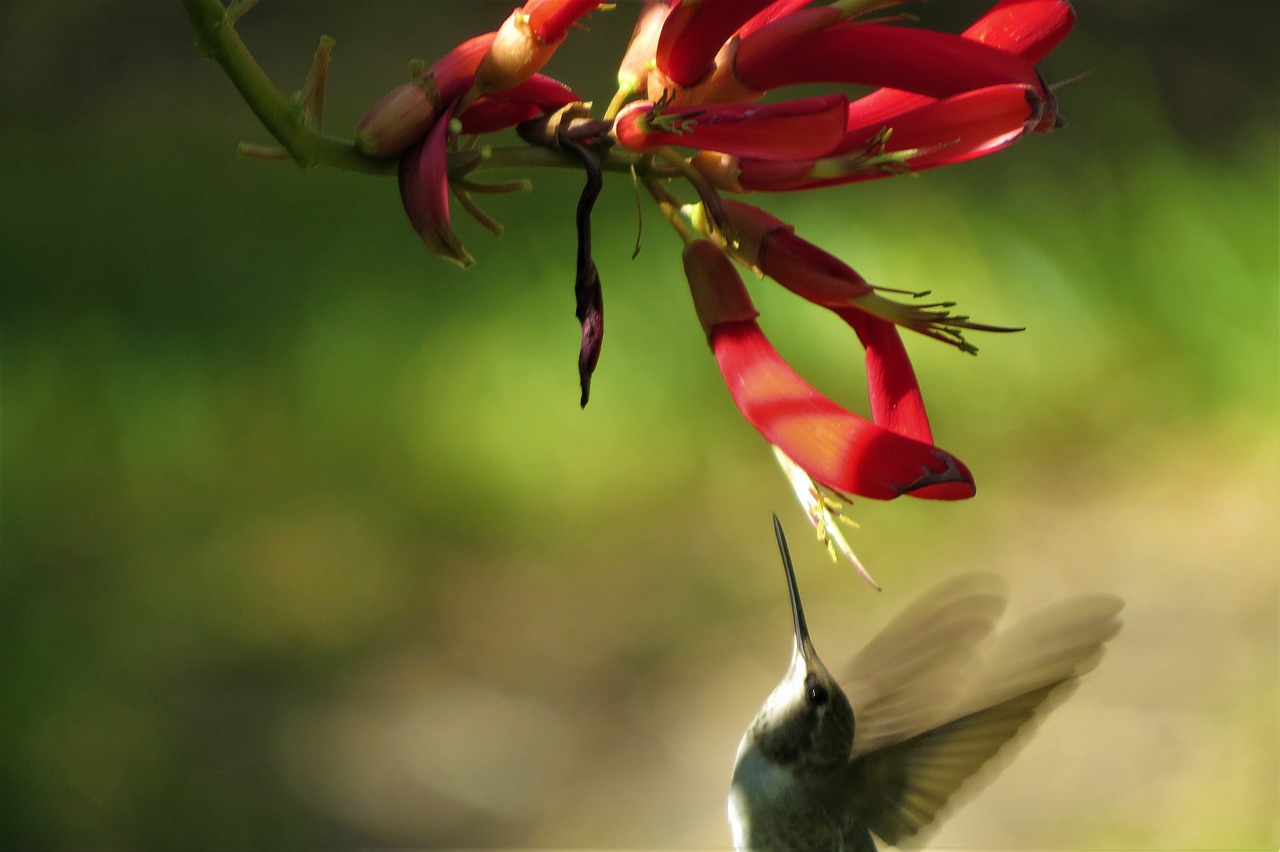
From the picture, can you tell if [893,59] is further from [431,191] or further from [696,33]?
[431,191]

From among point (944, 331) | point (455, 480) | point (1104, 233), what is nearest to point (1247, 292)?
point (1104, 233)

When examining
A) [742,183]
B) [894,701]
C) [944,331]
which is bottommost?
[894,701]

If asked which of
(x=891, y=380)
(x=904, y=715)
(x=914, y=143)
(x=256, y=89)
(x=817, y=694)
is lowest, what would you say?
(x=904, y=715)

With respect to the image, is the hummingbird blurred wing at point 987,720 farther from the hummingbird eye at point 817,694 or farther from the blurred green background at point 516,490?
the blurred green background at point 516,490

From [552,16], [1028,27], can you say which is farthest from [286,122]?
[1028,27]

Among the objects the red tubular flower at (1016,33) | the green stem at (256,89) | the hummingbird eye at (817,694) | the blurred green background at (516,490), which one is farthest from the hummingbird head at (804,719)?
the blurred green background at (516,490)

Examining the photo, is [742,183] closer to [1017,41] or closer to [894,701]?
[1017,41]

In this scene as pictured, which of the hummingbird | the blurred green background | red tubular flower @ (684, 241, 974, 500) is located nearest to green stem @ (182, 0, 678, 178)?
red tubular flower @ (684, 241, 974, 500)
